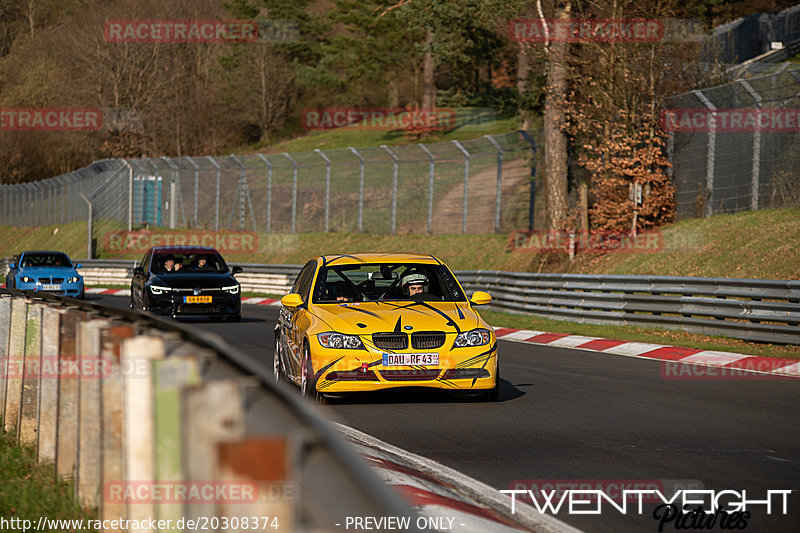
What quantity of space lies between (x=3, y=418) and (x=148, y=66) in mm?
72947

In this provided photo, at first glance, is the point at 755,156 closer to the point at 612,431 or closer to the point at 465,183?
the point at 465,183

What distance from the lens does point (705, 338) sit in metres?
18.5

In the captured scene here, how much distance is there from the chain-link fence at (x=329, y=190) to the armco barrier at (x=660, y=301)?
26.2 ft

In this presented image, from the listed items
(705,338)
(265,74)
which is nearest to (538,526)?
(705,338)

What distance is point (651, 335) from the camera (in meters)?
19.6

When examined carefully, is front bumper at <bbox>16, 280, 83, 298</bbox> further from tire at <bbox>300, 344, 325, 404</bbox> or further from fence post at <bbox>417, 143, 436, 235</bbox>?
tire at <bbox>300, 344, 325, 404</bbox>

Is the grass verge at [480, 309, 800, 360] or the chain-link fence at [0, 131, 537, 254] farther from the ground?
the chain-link fence at [0, 131, 537, 254]

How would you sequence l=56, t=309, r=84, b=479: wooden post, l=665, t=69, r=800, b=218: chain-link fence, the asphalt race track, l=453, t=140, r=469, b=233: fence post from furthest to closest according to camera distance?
1. l=453, t=140, r=469, b=233: fence post
2. l=665, t=69, r=800, b=218: chain-link fence
3. the asphalt race track
4. l=56, t=309, r=84, b=479: wooden post

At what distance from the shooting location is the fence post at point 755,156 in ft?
79.8

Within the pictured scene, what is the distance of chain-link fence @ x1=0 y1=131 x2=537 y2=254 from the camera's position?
117 feet

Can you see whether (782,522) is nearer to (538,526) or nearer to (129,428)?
(538,526)

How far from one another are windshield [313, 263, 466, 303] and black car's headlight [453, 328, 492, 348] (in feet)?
3.25

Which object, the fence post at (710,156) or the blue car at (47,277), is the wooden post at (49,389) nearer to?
the fence post at (710,156)

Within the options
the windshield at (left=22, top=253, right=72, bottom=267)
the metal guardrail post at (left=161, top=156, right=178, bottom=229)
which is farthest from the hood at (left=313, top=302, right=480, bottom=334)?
the metal guardrail post at (left=161, top=156, right=178, bottom=229)
